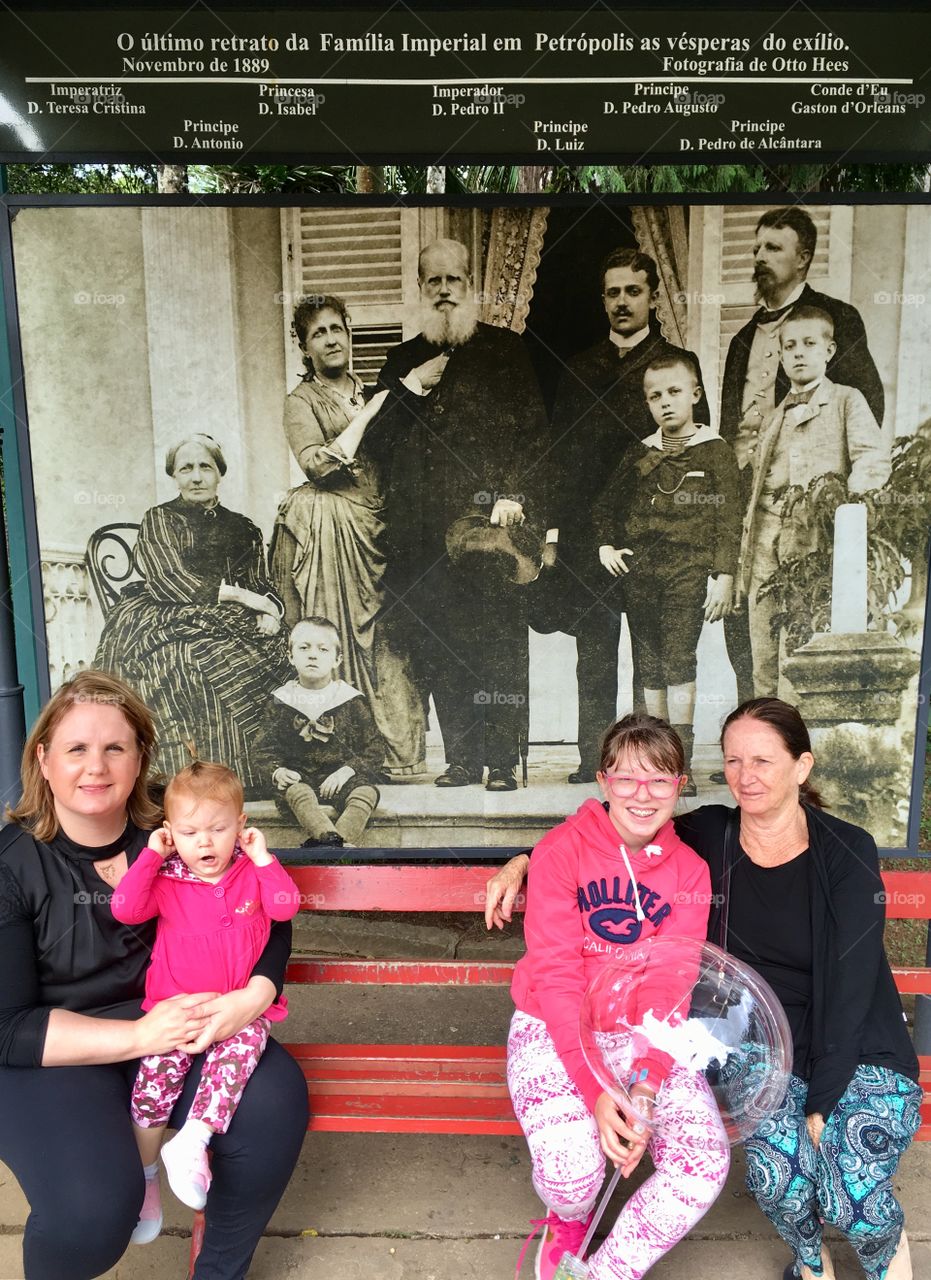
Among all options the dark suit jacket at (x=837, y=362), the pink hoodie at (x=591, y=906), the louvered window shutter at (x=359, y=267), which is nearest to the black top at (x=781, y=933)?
the pink hoodie at (x=591, y=906)

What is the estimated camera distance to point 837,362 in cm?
345

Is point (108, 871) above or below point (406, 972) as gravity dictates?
above

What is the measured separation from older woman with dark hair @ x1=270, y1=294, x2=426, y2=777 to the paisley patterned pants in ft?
6.03

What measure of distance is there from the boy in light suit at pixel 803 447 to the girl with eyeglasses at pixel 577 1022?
1.38 metres

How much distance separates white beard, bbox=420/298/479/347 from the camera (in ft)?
11.4

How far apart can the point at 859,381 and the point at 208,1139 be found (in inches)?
121

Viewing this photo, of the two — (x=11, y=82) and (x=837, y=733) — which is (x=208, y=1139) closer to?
(x=837, y=733)

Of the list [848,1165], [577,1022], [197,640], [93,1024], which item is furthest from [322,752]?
[848,1165]

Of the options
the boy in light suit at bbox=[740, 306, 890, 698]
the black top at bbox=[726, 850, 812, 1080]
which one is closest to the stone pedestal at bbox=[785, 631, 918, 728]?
the boy in light suit at bbox=[740, 306, 890, 698]

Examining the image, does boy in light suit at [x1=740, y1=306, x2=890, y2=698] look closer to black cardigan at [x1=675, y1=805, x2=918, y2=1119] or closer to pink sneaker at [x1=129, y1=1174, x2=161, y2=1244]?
black cardigan at [x1=675, y1=805, x2=918, y2=1119]

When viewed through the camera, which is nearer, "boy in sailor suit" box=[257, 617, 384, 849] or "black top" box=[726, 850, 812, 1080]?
A: "black top" box=[726, 850, 812, 1080]

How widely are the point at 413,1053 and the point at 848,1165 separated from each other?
115cm

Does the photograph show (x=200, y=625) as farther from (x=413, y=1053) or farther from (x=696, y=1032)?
(x=696, y=1032)

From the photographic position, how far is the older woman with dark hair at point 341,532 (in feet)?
11.5
